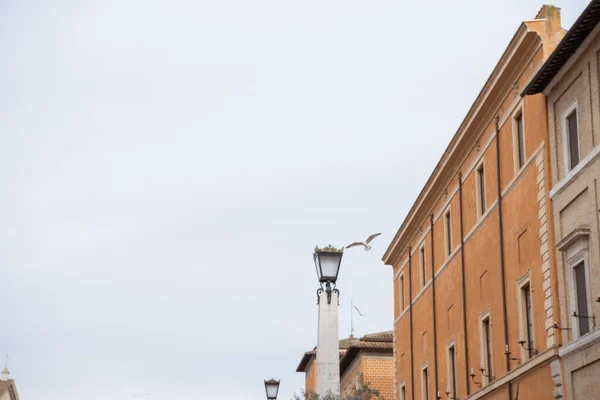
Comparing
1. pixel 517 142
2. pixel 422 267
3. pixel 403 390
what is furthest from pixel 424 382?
pixel 517 142

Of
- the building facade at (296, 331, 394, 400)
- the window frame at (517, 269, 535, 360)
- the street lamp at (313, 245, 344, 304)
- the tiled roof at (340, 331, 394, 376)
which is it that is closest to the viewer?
the street lamp at (313, 245, 344, 304)

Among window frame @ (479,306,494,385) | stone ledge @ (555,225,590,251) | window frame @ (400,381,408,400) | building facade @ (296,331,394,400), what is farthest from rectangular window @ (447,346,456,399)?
building facade @ (296,331,394,400)

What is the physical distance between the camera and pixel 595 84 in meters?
20.8

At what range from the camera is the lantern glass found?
616 inches

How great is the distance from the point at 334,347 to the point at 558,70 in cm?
1001

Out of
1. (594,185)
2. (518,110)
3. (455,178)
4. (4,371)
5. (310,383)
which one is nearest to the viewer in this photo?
(594,185)

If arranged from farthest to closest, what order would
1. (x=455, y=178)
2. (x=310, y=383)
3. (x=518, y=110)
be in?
(x=310, y=383) < (x=455, y=178) < (x=518, y=110)

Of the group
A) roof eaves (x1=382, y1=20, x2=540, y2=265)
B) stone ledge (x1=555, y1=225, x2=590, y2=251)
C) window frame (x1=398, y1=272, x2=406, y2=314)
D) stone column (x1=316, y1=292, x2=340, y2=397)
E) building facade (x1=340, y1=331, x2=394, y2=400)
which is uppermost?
roof eaves (x1=382, y1=20, x2=540, y2=265)

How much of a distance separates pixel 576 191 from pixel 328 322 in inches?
325

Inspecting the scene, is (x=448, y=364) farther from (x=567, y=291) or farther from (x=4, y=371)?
(x=4, y=371)

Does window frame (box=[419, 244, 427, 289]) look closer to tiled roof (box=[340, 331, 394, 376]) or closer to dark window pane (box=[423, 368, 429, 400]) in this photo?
dark window pane (box=[423, 368, 429, 400])

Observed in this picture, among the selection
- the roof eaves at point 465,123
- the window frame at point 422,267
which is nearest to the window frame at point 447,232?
the roof eaves at point 465,123

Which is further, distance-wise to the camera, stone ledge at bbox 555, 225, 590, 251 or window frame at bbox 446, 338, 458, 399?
window frame at bbox 446, 338, 458, 399

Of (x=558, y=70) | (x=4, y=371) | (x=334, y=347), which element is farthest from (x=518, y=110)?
(x=4, y=371)
